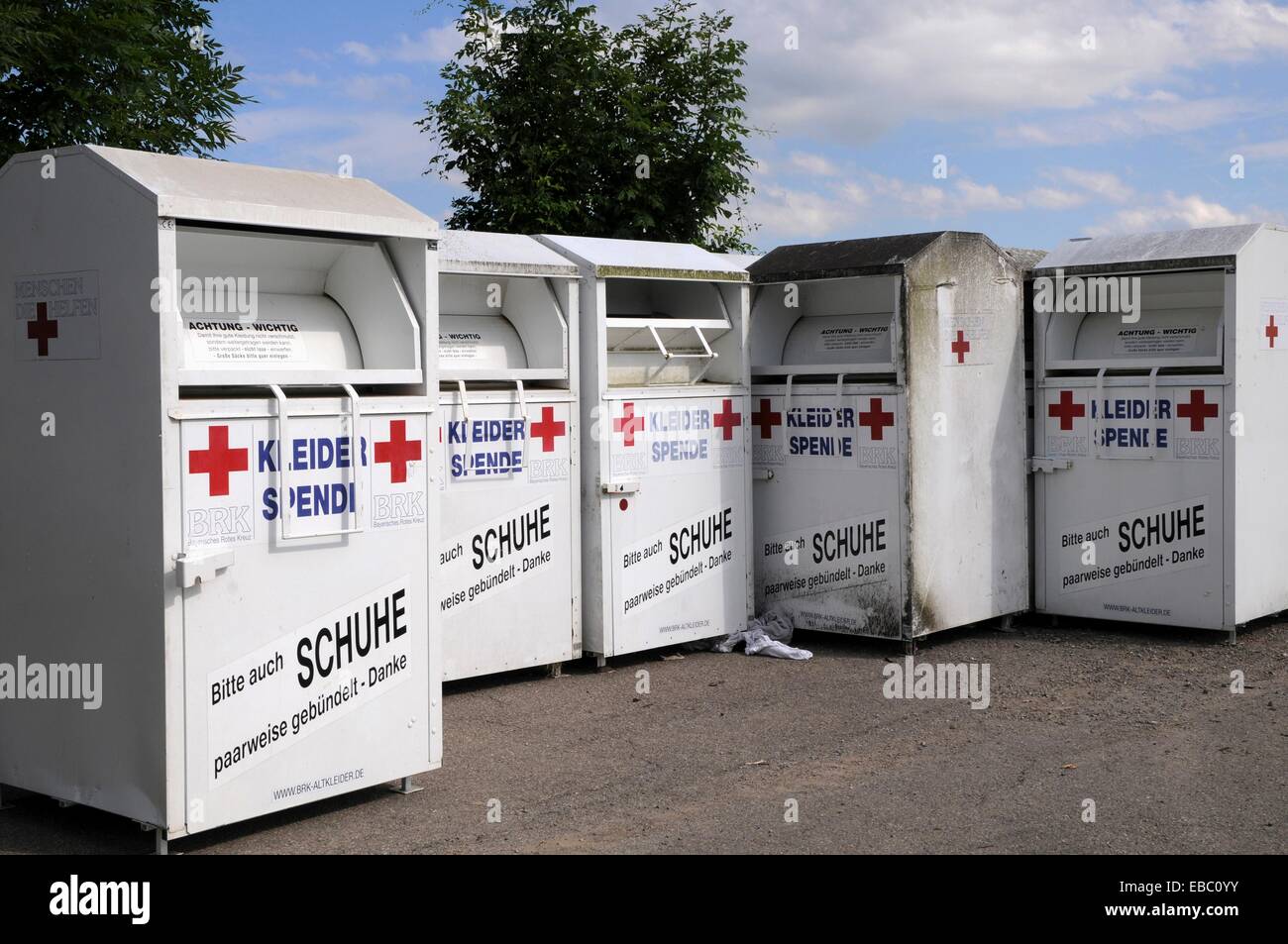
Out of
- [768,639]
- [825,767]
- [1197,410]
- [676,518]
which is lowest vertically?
[825,767]

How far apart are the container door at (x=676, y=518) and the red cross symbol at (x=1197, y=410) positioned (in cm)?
269

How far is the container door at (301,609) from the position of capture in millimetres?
4895

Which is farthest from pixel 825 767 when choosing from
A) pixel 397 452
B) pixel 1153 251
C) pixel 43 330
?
pixel 1153 251

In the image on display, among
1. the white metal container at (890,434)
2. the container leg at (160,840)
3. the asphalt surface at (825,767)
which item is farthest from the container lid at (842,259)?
the container leg at (160,840)

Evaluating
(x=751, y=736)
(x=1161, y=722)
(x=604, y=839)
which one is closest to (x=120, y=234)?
(x=604, y=839)

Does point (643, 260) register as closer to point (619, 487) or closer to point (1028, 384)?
point (619, 487)

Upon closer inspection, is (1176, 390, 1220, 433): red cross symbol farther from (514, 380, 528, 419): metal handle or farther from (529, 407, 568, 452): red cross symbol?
(514, 380, 528, 419): metal handle

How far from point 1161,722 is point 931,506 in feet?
6.83

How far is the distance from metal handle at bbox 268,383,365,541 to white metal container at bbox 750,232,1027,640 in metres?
3.92

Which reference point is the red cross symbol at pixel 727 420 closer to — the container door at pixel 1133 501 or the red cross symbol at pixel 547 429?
the red cross symbol at pixel 547 429

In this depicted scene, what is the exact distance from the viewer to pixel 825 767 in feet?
20.1

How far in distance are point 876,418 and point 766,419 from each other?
2.63ft

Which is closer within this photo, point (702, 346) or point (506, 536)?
point (506, 536)

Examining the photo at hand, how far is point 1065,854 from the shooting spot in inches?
192
